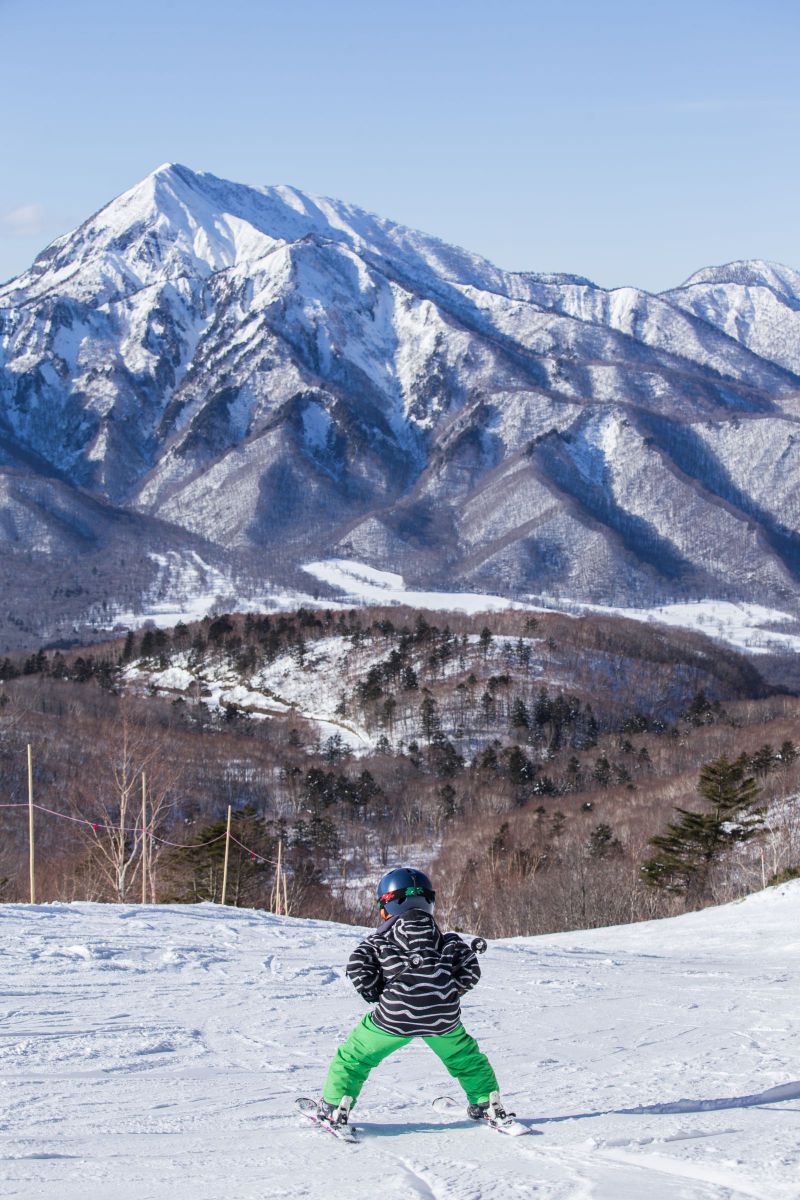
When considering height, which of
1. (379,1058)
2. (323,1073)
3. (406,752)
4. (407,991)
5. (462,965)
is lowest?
(406,752)

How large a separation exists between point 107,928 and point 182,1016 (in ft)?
16.7

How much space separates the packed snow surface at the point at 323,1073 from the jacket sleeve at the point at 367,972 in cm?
83

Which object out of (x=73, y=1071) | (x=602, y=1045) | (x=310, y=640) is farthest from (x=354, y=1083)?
(x=310, y=640)

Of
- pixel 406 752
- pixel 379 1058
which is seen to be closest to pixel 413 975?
pixel 379 1058

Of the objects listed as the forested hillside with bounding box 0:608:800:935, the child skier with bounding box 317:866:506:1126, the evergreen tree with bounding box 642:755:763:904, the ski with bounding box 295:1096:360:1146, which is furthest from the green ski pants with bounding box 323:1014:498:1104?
the evergreen tree with bounding box 642:755:763:904

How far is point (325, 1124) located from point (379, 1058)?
1.58 feet

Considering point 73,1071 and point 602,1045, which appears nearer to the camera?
point 73,1071

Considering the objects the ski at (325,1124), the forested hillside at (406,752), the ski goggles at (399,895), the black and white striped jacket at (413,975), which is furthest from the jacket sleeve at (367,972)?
the forested hillside at (406,752)

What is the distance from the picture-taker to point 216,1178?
6199 millimetres

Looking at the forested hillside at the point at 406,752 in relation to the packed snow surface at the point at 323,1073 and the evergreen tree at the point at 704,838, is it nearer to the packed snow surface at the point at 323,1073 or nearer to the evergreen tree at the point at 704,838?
the evergreen tree at the point at 704,838

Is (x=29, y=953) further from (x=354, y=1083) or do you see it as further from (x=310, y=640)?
(x=310, y=640)

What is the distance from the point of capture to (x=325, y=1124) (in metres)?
7.11

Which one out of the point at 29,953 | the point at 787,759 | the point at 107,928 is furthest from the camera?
the point at 787,759

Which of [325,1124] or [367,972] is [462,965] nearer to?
[367,972]
